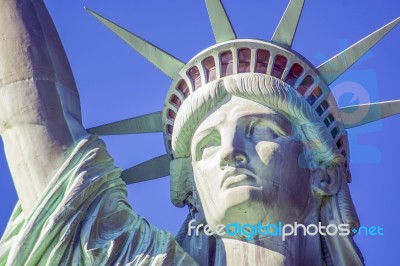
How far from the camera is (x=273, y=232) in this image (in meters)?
16.8

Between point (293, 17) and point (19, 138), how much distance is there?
4308 mm

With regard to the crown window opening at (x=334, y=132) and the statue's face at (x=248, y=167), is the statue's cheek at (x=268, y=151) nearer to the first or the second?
the statue's face at (x=248, y=167)

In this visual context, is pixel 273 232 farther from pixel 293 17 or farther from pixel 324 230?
pixel 293 17

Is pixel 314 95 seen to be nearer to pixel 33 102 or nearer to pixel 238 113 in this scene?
pixel 238 113

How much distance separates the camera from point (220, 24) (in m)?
18.4

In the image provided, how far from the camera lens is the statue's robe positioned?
640 inches

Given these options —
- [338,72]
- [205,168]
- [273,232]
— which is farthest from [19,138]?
[338,72]

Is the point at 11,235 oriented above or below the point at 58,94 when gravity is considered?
below

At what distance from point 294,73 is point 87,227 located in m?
3.83

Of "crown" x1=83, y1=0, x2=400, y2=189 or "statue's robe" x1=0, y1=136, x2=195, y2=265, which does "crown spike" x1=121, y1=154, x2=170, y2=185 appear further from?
"statue's robe" x1=0, y1=136, x2=195, y2=265

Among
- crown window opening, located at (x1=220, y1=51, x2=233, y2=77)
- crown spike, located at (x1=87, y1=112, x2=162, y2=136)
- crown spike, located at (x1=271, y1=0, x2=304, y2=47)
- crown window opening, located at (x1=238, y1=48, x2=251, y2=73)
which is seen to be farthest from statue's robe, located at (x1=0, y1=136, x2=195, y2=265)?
crown spike, located at (x1=271, y1=0, x2=304, y2=47)

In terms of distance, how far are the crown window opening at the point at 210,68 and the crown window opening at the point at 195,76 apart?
14cm

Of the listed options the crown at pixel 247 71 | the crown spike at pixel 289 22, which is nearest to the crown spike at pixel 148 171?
the crown at pixel 247 71

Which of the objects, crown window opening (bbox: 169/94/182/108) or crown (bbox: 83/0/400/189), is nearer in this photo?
crown (bbox: 83/0/400/189)
